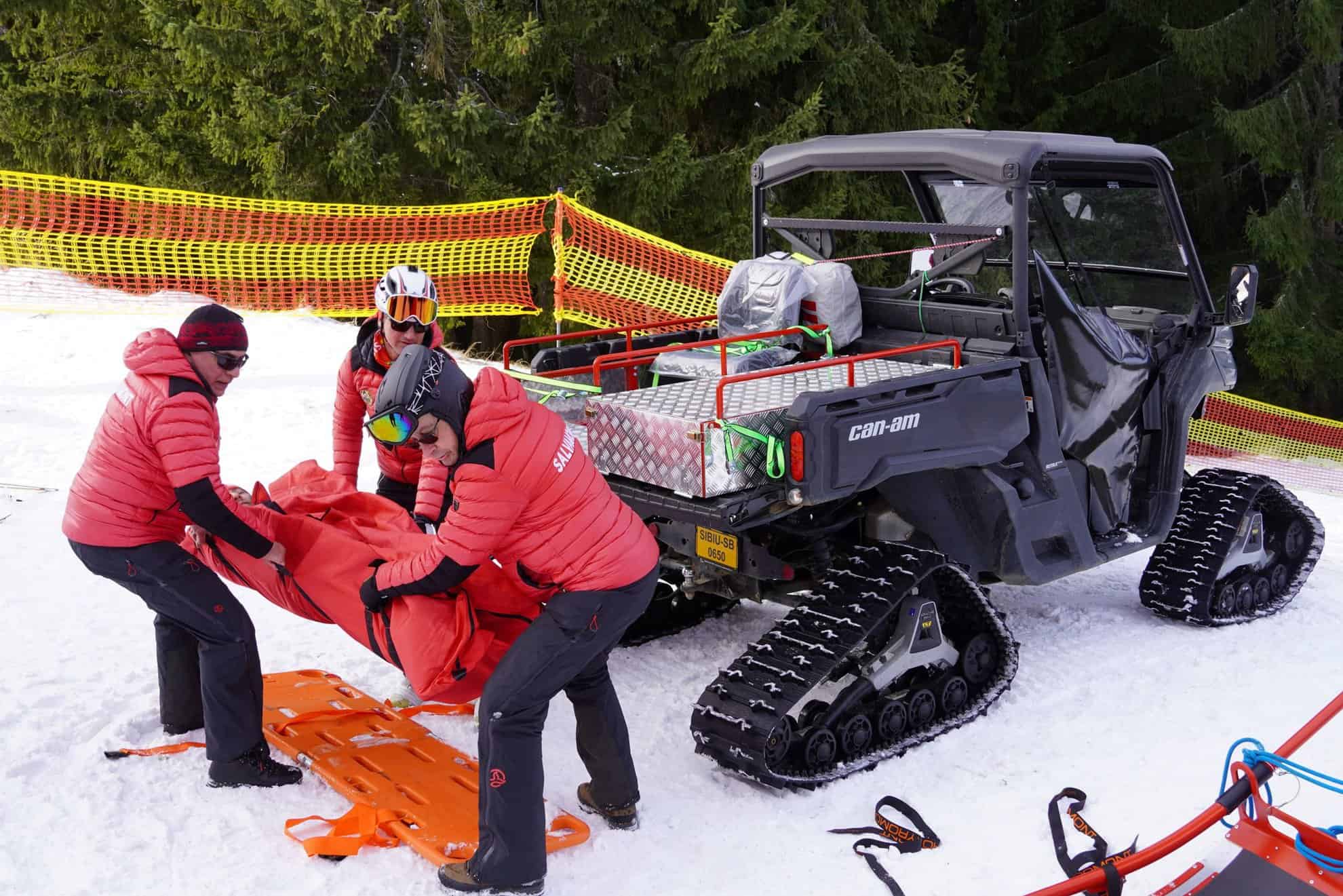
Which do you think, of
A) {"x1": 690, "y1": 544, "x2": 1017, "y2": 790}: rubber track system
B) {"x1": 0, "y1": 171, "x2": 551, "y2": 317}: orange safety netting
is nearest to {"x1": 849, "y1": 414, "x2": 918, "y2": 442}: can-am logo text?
{"x1": 690, "y1": 544, "x2": 1017, "y2": 790}: rubber track system

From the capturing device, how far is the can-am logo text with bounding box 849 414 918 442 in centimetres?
469

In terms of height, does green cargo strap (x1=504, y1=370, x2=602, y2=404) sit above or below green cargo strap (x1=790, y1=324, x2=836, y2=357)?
below

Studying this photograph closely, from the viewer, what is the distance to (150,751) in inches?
183

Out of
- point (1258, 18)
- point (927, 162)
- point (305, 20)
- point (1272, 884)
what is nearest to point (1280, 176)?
point (1258, 18)

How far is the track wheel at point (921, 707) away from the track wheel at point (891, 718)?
7 cm

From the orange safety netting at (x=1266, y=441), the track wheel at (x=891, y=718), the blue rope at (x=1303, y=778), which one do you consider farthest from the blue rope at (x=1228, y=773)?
the orange safety netting at (x=1266, y=441)

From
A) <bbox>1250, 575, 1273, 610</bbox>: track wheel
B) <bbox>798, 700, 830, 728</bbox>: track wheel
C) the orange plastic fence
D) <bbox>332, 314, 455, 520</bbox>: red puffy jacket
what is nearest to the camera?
the orange plastic fence

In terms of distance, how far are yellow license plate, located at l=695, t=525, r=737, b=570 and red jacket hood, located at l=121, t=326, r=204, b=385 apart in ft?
6.35

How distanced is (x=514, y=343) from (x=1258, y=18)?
14.7 m

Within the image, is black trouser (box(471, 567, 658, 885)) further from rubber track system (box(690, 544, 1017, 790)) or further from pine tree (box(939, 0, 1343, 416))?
pine tree (box(939, 0, 1343, 416))

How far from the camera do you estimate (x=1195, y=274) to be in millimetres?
6168

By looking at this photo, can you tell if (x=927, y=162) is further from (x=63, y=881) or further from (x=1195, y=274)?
(x=63, y=881)

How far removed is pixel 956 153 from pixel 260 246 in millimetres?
7970

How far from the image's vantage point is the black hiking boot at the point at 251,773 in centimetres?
442
